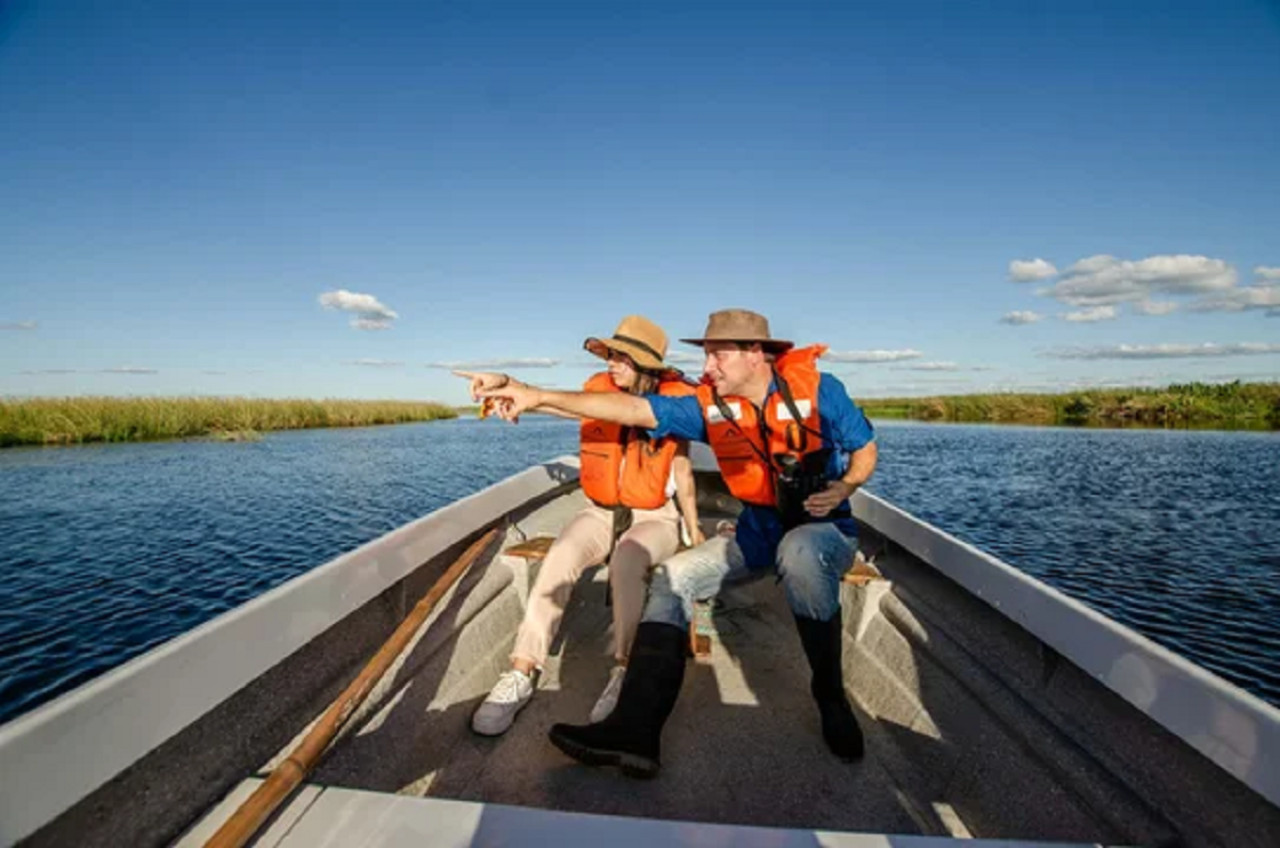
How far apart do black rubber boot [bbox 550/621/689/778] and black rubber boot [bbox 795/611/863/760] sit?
18.9 inches

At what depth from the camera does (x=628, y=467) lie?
3.05 meters

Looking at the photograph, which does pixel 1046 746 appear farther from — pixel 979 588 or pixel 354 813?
pixel 354 813

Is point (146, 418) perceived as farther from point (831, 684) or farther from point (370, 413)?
point (831, 684)

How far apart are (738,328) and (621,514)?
3.77 feet

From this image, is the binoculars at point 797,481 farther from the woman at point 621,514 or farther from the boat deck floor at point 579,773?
the boat deck floor at point 579,773

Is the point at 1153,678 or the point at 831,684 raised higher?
the point at 1153,678

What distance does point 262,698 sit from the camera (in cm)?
170

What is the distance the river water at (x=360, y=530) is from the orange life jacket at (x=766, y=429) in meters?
4.88

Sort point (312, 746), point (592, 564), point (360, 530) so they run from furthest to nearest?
point (360, 530) < point (592, 564) < point (312, 746)

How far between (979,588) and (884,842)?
1.37 m

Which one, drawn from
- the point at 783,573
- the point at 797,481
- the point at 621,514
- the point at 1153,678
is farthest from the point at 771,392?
the point at 1153,678

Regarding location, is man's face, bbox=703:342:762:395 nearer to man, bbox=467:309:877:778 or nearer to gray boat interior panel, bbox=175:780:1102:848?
man, bbox=467:309:877:778

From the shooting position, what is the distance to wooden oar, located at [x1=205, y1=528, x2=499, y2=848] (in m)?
1.26

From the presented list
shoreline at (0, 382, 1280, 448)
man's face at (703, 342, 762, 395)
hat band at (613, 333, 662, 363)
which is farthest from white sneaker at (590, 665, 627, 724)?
shoreline at (0, 382, 1280, 448)
